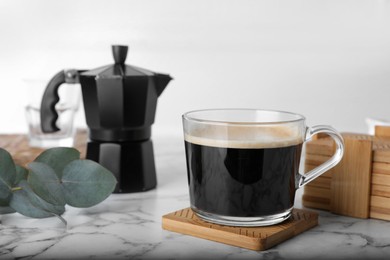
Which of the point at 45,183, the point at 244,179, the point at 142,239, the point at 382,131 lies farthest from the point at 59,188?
the point at 382,131

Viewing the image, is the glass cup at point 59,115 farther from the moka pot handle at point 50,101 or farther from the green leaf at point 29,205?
the green leaf at point 29,205

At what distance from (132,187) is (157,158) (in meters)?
0.33

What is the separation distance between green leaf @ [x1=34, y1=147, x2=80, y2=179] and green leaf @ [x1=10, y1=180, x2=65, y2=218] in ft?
0.19

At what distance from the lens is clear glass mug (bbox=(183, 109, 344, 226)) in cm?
73

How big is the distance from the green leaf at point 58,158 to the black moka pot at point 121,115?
137 mm

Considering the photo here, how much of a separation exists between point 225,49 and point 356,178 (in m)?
0.93

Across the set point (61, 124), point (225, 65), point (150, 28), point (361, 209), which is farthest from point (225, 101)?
point (361, 209)

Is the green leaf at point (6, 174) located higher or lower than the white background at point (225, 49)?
lower

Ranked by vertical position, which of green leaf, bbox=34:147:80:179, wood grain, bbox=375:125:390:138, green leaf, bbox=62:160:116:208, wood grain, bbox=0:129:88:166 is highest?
wood grain, bbox=375:125:390:138

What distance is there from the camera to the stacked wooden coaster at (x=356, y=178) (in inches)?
32.3

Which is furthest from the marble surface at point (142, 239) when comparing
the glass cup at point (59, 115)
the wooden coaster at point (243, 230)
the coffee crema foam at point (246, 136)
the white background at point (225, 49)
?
the white background at point (225, 49)

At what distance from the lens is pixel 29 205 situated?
32.2 inches

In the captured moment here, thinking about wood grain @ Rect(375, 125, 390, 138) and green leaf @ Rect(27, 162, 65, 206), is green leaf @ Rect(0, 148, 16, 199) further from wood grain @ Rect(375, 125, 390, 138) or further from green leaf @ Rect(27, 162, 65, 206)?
wood grain @ Rect(375, 125, 390, 138)

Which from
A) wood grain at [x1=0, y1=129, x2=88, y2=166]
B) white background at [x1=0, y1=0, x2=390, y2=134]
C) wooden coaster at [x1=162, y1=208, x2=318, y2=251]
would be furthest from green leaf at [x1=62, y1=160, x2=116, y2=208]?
white background at [x1=0, y1=0, x2=390, y2=134]
